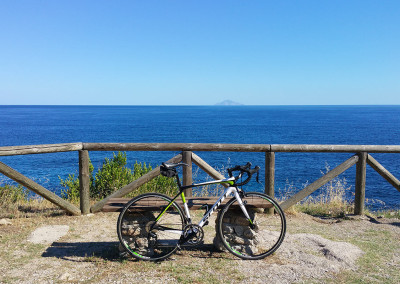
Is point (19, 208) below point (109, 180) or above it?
below

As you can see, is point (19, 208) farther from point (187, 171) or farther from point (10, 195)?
point (187, 171)

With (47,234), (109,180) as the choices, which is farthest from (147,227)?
(109,180)

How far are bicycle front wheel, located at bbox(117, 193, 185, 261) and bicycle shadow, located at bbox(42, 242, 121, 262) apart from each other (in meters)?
0.35

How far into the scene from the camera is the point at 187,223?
5098 millimetres

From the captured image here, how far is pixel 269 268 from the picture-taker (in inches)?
195

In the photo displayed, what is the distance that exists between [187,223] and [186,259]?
1.89 feet

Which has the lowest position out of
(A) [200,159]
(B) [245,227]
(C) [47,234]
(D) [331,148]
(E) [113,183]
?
(C) [47,234]

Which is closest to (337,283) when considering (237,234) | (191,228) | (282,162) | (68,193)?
(237,234)

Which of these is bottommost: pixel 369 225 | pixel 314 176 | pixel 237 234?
pixel 314 176

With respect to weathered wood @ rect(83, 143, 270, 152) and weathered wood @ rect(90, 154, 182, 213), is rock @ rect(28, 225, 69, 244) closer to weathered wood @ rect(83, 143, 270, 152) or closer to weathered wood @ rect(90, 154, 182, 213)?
weathered wood @ rect(90, 154, 182, 213)

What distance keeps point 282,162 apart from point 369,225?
1116 inches

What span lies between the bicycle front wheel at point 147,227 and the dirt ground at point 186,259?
0.20m

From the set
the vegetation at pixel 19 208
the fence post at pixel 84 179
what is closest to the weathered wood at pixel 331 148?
the fence post at pixel 84 179

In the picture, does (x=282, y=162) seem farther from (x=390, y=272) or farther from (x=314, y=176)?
(x=390, y=272)
